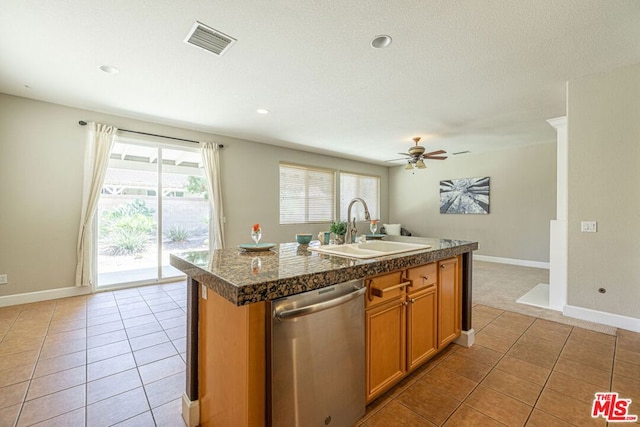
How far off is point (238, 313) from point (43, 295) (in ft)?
13.7

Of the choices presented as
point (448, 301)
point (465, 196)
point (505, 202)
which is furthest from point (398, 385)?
point (465, 196)

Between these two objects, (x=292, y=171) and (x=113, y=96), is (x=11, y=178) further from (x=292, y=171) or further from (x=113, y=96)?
(x=292, y=171)

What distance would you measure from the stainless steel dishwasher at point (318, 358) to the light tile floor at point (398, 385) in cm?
35

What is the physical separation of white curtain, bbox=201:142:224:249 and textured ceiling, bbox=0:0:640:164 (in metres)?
0.68

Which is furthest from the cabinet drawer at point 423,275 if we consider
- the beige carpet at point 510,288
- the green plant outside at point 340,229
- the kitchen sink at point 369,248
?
the beige carpet at point 510,288

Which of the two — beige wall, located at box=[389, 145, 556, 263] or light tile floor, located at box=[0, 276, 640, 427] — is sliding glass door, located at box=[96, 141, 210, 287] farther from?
beige wall, located at box=[389, 145, 556, 263]

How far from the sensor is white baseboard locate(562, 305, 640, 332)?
2656mm

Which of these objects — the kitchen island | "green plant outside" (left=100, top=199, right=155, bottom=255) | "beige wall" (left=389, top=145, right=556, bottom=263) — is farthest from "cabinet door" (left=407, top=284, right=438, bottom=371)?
"beige wall" (left=389, top=145, right=556, bottom=263)

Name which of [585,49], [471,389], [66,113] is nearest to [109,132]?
[66,113]

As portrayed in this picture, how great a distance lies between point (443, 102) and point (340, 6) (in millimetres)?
2206

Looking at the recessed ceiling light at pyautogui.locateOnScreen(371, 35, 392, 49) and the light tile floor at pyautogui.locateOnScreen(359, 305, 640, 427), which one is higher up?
the recessed ceiling light at pyautogui.locateOnScreen(371, 35, 392, 49)

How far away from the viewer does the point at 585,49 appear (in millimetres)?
2391

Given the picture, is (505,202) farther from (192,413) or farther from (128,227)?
(128,227)

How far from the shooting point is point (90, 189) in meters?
3.79
